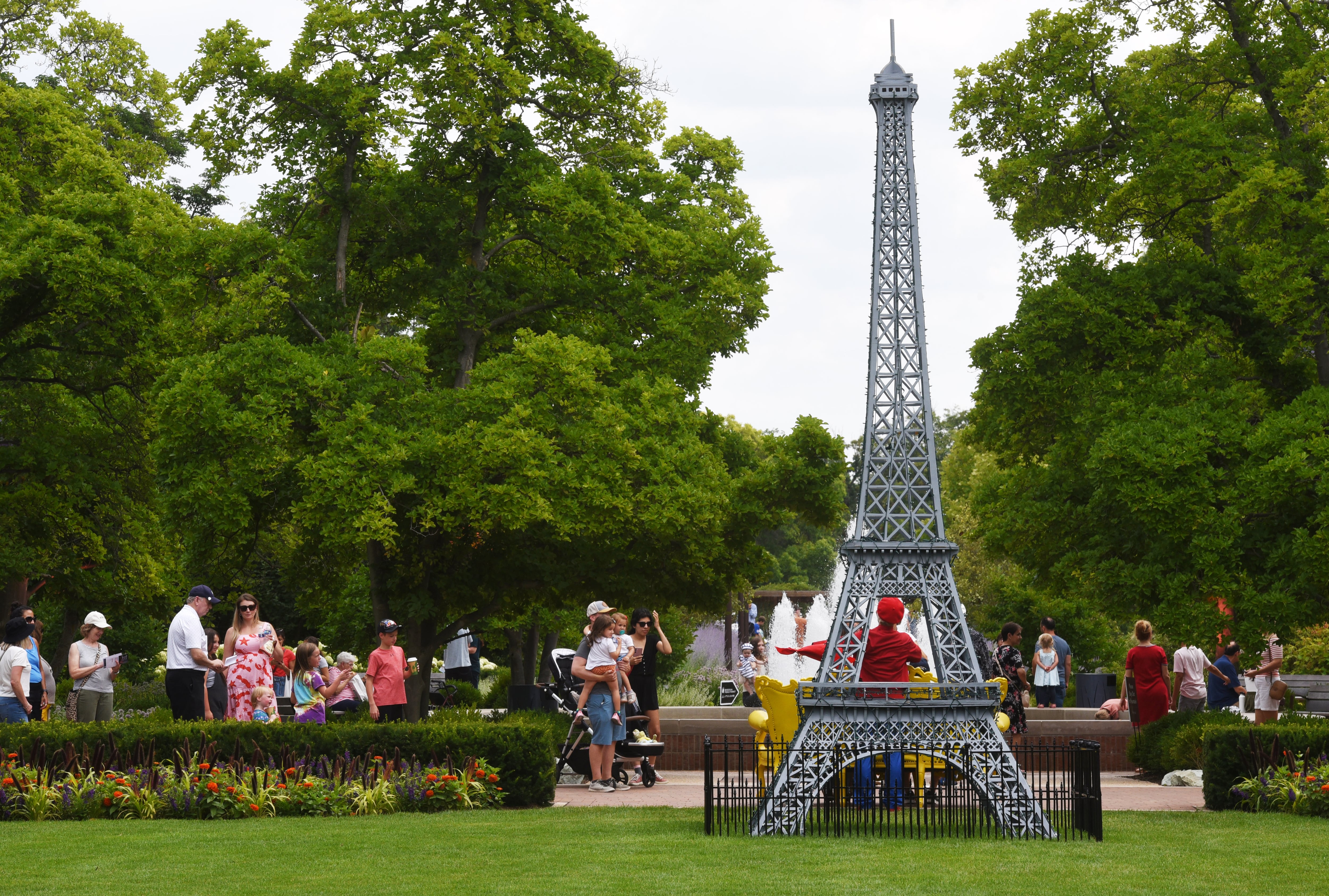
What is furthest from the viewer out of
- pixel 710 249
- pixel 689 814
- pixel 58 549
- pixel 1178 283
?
pixel 58 549

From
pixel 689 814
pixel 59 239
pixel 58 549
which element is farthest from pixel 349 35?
pixel 689 814

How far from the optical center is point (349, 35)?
21.3 metres

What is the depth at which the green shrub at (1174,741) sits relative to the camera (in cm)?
1656

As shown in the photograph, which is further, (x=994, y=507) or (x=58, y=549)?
(x=58, y=549)

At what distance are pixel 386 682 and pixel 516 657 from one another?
16.9 meters

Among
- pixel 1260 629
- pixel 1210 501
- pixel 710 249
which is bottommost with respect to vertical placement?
pixel 1260 629

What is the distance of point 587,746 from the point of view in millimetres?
16562

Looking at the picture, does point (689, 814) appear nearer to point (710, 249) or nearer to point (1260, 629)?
point (1260, 629)

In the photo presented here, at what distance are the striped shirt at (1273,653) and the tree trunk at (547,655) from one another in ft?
51.5

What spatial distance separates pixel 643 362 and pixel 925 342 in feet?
27.8

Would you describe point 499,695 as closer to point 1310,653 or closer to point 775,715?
point 1310,653

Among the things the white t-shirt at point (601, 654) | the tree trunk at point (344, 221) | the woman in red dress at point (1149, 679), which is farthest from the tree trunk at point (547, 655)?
the white t-shirt at point (601, 654)

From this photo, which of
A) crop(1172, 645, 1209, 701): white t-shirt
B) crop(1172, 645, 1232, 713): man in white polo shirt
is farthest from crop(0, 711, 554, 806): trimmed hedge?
crop(1172, 645, 1209, 701): white t-shirt

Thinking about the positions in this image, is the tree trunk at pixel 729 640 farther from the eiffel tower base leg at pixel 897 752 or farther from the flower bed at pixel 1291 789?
the eiffel tower base leg at pixel 897 752
